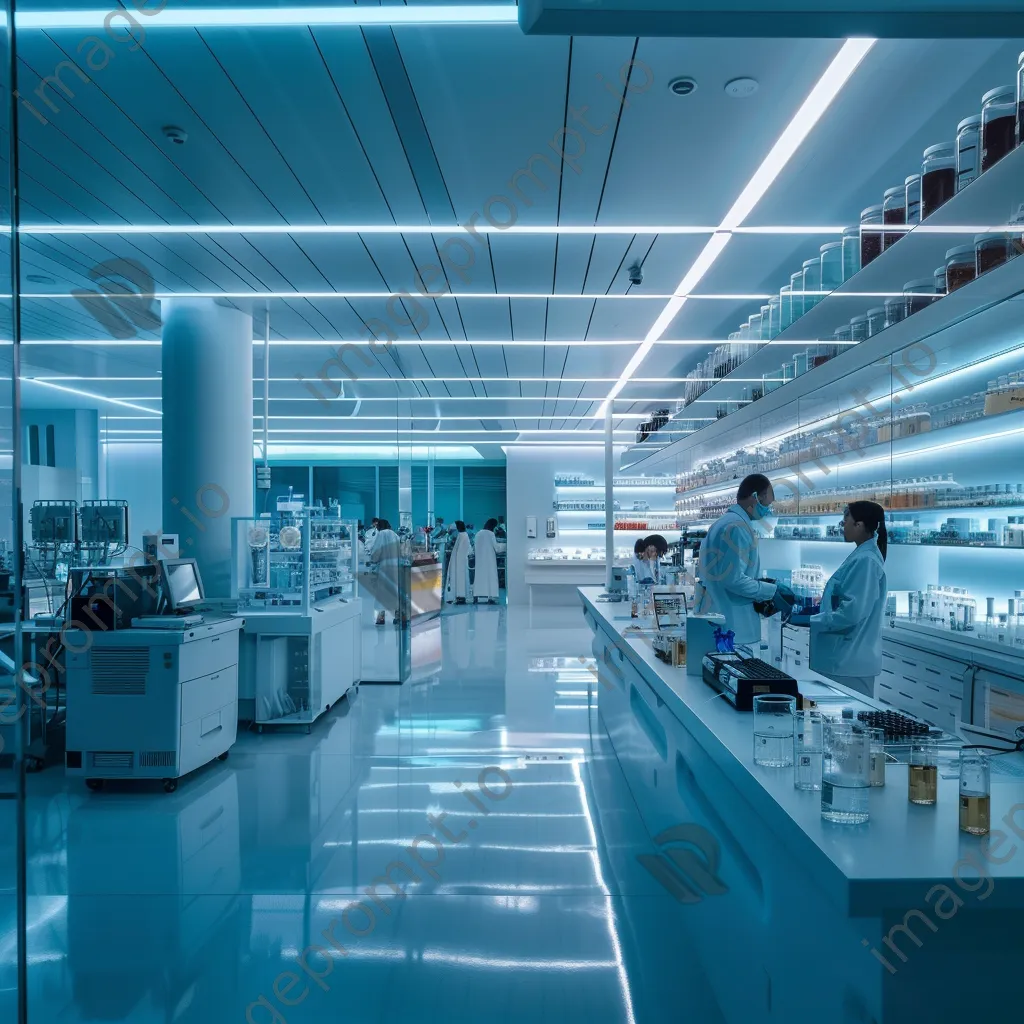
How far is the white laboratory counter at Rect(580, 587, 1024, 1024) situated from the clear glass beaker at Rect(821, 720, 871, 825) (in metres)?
0.03

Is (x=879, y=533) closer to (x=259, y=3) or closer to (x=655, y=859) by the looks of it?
(x=655, y=859)

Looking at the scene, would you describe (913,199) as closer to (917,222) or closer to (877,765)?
(917,222)

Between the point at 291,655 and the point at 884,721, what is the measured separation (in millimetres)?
4837

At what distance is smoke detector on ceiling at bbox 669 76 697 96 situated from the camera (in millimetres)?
3121

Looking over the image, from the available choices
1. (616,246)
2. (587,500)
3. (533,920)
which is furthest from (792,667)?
(587,500)

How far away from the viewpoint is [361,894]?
3.14 metres

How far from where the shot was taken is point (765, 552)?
302 inches

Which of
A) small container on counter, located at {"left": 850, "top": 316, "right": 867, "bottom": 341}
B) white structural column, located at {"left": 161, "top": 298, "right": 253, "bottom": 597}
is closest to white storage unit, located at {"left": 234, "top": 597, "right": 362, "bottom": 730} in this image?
white structural column, located at {"left": 161, "top": 298, "right": 253, "bottom": 597}

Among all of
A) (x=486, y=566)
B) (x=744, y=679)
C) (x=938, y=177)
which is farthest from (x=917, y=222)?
(x=486, y=566)

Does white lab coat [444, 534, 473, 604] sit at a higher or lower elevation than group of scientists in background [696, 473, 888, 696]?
lower

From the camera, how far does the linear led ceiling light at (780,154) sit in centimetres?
298

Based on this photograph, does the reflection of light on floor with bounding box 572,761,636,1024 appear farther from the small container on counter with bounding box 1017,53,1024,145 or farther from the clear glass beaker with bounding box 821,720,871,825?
the small container on counter with bounding box 1017,53,1024,145

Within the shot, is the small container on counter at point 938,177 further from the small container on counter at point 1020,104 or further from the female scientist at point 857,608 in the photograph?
the female scientist at point 857,608

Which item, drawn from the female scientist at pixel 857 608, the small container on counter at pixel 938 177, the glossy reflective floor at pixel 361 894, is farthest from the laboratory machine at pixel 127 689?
the small container on counter at pixel 938 177
